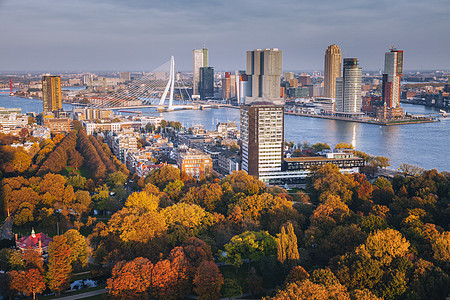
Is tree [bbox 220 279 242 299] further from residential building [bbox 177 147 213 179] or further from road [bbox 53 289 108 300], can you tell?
residential building [bbox 177 147 213 179]

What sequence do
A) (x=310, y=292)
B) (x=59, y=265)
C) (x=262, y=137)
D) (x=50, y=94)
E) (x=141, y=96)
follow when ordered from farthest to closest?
(x=141, y=96) < (x=50, y=94) < (x=262, y=137) < (x=59, y=265) < (x=310, y=292)

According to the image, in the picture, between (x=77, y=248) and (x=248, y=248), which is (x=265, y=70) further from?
(x=77, y=248)

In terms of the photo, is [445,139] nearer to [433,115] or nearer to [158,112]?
[433,115]

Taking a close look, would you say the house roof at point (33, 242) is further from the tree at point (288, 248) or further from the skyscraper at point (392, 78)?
the skyscraper at point (392, 78)

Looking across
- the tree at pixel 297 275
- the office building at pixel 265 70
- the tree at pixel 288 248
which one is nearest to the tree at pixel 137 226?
the tree at pixel 288 248

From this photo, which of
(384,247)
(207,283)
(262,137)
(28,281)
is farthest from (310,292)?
(262,137)

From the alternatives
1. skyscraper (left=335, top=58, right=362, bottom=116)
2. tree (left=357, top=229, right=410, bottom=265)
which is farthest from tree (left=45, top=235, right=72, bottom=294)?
skyscraper (left=335, top=58, right=362, bottom=116)

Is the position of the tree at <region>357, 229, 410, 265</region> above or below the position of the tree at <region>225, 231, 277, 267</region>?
above
